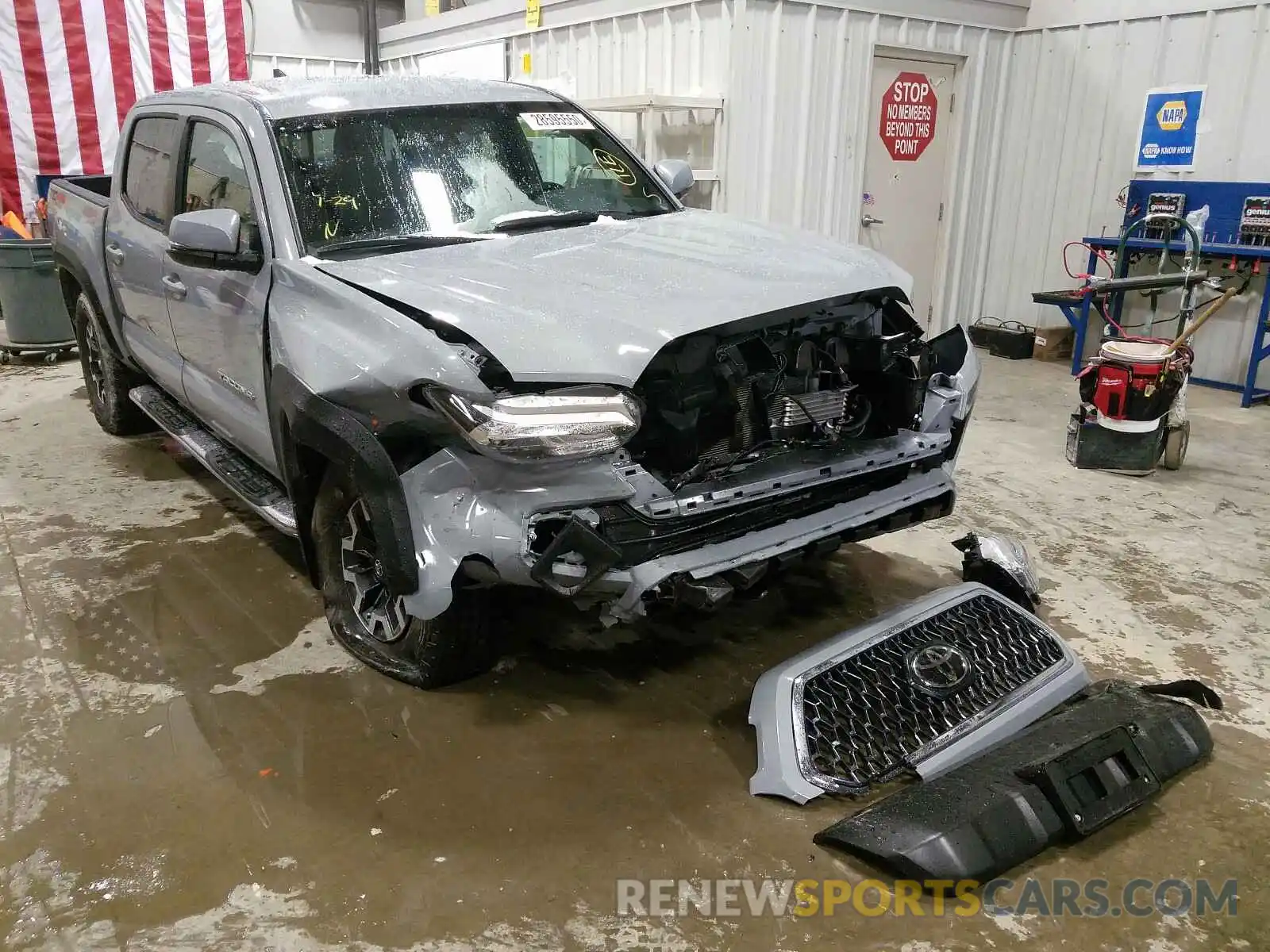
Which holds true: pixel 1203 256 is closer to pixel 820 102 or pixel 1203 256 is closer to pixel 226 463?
pixel 820 102

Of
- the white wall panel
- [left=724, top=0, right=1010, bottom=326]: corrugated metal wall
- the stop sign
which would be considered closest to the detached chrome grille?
[left=724, top=0, right=1010, bottom=326]: corrugated metal wall

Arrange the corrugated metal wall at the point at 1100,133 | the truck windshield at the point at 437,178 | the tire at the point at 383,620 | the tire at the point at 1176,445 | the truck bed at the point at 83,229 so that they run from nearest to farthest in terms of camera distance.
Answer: the tire at the point at 383,620
the truck windshield at the point at 437,178
the truck bed at the point at 83,229
the tire at the point at 1176,445
the corrugated metal wall at the point at 1100,133

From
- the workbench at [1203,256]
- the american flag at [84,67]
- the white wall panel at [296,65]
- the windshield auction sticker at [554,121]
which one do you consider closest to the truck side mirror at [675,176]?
the windshield auction sticker at [554,121]

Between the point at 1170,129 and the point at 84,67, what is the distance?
9431 millimetres

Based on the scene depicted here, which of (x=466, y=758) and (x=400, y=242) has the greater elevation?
(x=400, y=242)

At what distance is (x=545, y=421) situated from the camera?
2.23 meters

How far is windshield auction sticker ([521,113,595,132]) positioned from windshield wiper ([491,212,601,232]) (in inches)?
19.7

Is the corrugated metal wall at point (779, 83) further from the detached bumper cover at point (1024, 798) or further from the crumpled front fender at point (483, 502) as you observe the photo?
the detached bumper cover at point (1024, 798)

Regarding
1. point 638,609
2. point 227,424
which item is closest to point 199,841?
point 638,609

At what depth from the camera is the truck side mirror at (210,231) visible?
286 centimetres

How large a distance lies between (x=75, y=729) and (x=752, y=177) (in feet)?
18.3

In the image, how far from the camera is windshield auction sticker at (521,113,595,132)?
3621 millimetres

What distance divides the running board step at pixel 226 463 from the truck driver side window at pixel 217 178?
87cm

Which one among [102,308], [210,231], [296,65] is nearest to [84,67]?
[296,65]
